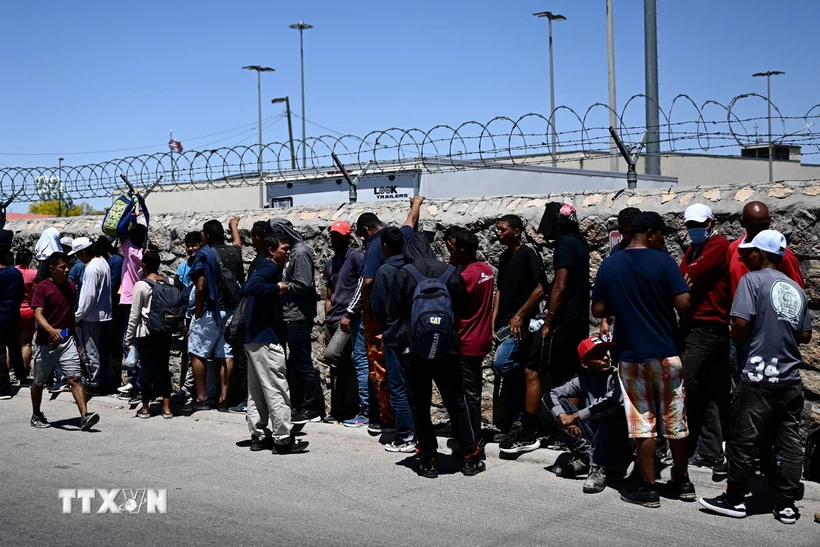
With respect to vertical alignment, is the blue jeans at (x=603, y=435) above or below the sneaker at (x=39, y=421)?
above

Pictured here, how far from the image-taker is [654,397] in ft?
20.9

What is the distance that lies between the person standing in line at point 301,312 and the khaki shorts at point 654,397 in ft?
12.2

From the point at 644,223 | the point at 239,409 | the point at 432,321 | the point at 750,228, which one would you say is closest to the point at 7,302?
the point at 239,409

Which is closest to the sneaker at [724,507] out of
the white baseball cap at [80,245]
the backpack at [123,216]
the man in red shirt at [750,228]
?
the man in red shirt at [750,228]

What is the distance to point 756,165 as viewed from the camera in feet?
134

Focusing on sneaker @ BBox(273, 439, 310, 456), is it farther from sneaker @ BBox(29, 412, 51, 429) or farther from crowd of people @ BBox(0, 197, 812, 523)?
sneaker @ BBox(29, 412, 51, 429)

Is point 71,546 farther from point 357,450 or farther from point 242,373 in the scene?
point 242,373

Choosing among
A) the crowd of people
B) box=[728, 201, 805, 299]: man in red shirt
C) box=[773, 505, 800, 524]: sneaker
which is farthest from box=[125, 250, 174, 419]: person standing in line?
box=[773, 505, 800, 524]: sneaker

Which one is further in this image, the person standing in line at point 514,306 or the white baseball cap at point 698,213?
the person standing in line at point 514,306

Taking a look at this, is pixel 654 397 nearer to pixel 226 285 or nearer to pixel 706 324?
pixel 706 324

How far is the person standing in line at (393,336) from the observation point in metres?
7.82

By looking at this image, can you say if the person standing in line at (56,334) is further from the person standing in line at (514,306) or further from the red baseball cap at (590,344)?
the red baseball cap at (590,344)

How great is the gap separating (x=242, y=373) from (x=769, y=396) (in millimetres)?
5935

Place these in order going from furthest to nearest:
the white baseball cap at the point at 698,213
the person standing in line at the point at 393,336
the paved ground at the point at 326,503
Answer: the person standing in line at the point at 393,336 < the white baseball cap at the point at 698,213 < the paved ground at the point at 326,503
